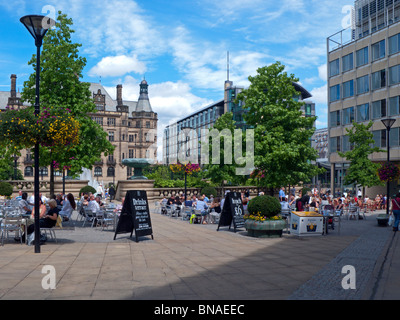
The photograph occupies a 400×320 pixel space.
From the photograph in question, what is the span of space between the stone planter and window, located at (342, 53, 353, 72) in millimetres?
40953

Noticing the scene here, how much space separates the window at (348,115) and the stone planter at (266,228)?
39.0m

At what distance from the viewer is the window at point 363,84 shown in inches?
1932

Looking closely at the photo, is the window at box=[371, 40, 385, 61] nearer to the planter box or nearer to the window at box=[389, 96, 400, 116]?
the window at box=[389, 96, 400, 116]

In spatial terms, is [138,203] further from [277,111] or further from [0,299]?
[277,111]

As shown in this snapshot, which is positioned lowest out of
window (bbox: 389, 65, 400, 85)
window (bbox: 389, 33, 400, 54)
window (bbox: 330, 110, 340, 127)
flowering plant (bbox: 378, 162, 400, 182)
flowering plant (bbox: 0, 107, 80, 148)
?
flowering plant (bbox: 378, 162, 400, 182)

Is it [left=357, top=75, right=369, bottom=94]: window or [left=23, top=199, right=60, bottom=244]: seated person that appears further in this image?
[left=357, top=75, right=369, bottom=94]: window

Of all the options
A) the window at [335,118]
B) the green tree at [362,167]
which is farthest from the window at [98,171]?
the green tree at [362,167]

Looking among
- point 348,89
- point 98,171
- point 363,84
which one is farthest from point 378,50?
point 98,171

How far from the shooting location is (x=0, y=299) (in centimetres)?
662

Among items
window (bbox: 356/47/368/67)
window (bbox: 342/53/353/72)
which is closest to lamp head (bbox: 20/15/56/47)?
window (bbox: 356/47/368/67)

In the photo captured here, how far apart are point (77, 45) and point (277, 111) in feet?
41.9

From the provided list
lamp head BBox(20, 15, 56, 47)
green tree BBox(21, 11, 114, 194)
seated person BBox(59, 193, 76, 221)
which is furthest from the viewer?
green tree BBox(21, 11, 114, 194)

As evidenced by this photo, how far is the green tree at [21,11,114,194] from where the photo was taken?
819 inches

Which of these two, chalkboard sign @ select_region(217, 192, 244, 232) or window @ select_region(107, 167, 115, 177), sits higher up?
window @ select_region(107, 167, 115, 177)
